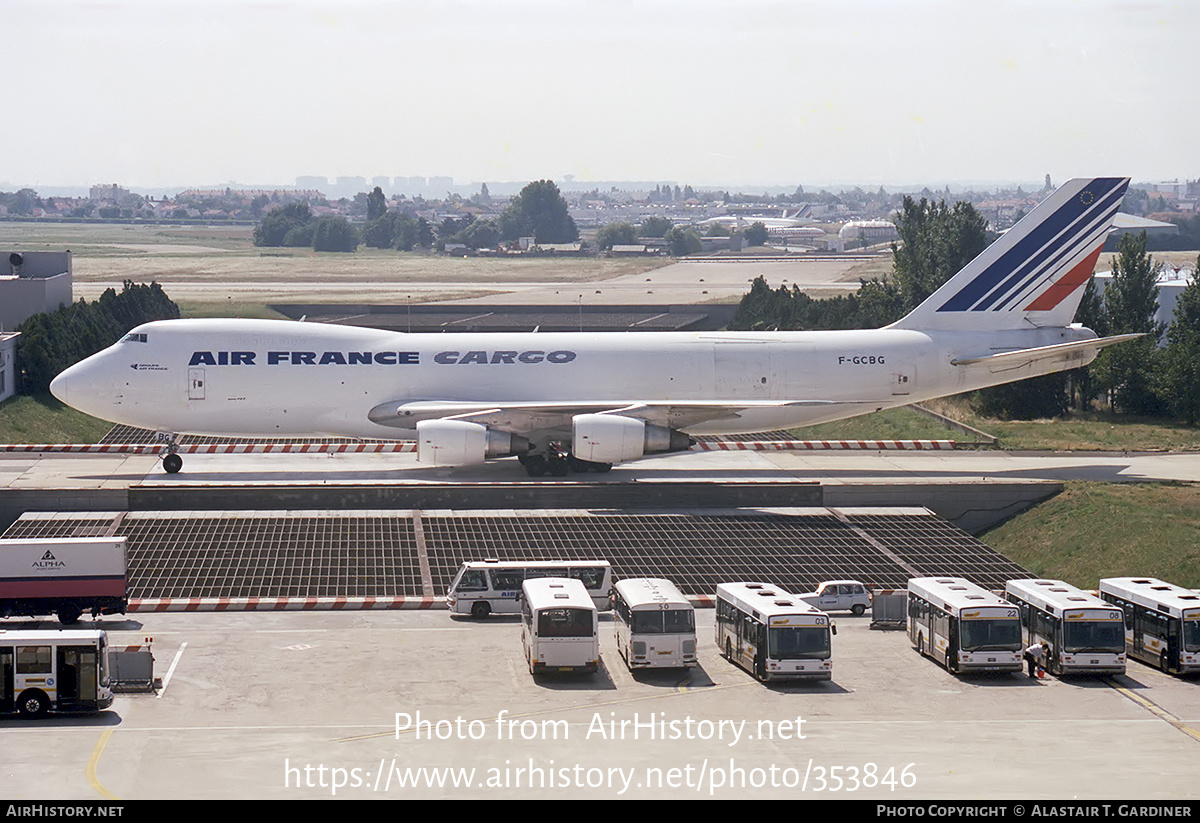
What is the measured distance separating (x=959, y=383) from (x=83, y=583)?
105 feet

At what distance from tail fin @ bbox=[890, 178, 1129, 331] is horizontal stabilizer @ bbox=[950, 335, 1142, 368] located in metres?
1.74

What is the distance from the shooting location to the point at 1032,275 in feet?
176

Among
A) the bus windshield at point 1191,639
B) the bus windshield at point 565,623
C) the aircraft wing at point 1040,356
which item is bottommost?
the bus windshield at point 1191,639

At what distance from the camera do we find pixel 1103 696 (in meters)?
31.0

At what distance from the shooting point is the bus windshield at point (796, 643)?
3112 centimetres

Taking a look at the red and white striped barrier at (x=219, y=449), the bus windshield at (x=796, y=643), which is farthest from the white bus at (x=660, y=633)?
the red and white striped barrier at (x=219, y=449)

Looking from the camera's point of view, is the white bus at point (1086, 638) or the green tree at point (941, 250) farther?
the green tree at point (941, 250)

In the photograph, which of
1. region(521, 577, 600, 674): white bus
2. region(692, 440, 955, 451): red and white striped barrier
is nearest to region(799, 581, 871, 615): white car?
region(521, 577, 600, 674): white bus

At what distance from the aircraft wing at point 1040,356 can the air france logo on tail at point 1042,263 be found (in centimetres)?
214

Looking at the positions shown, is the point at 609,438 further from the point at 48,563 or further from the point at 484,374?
the point at 48,563

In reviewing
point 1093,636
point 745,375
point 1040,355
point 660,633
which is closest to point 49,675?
point 660,633

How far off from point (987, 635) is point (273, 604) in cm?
1814

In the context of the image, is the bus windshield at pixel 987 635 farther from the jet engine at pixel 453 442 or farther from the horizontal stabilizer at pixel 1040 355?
the horizontal stabilizer at pixel 1040 355

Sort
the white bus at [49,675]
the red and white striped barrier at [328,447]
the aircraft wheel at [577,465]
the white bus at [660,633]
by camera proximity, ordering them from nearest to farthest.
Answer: the white bus at [49,675] → the white bus at [660,633] → the aircraft wheel at [577,465] → the red and white striped barrier at [328,447]
